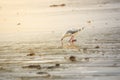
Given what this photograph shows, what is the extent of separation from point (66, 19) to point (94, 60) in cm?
27

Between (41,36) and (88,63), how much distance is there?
304 mm

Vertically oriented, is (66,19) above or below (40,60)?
above

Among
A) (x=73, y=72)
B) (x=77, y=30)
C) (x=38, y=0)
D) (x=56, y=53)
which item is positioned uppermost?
(x=38, y=0)

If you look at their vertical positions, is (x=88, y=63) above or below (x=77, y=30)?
below

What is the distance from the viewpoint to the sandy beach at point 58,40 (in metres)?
1.06

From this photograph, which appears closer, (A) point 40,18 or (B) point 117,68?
(B) point 117,68

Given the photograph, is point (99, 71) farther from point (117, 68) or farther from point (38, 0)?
point (38, 0)

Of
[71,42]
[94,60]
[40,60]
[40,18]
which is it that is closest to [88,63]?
[94,60]

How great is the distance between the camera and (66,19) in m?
1.12

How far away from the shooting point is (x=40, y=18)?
1147 millimetres

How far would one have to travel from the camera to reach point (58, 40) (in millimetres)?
1116

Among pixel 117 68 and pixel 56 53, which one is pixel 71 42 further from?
pixel 117 68

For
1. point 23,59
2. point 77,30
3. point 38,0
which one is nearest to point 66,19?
point 77,30

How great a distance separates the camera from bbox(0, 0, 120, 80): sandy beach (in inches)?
41.8
